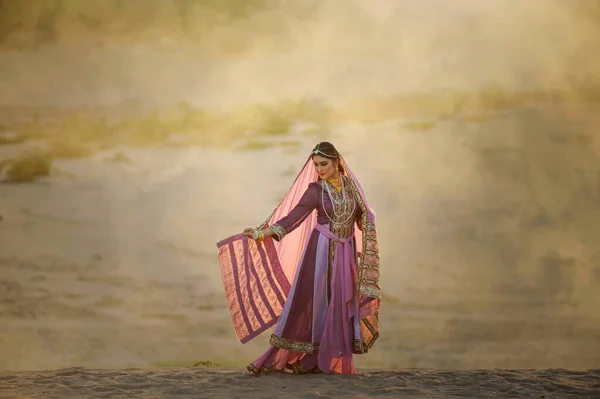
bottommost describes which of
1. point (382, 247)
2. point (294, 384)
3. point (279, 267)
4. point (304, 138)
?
point (294, 384)

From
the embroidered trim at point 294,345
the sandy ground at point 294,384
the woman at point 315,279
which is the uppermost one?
the woman at point 315,279

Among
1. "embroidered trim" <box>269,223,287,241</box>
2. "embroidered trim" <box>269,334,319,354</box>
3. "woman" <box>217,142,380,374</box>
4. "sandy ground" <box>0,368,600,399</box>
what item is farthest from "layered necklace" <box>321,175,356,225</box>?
"sandy ground" <box>0,368,600,399</box>

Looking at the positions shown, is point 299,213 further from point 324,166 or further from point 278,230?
point 324,166

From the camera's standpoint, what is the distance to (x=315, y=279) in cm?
534

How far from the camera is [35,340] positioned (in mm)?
6730

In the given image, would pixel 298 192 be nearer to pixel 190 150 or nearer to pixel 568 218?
pixel 190 150

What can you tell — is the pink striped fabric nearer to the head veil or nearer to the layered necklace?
the head veil

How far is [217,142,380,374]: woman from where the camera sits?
529 centimetres

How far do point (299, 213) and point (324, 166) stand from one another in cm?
34

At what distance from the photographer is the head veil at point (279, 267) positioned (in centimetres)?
533

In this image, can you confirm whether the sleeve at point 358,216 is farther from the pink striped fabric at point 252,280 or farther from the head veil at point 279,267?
the pink striped fabric at point 252,280

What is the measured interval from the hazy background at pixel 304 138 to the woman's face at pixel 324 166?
146 cm

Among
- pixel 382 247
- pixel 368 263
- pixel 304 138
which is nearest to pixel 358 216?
pixel 368 263

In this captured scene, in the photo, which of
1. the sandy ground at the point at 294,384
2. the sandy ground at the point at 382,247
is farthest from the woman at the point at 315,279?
the sandy ground at the point at 382,247
